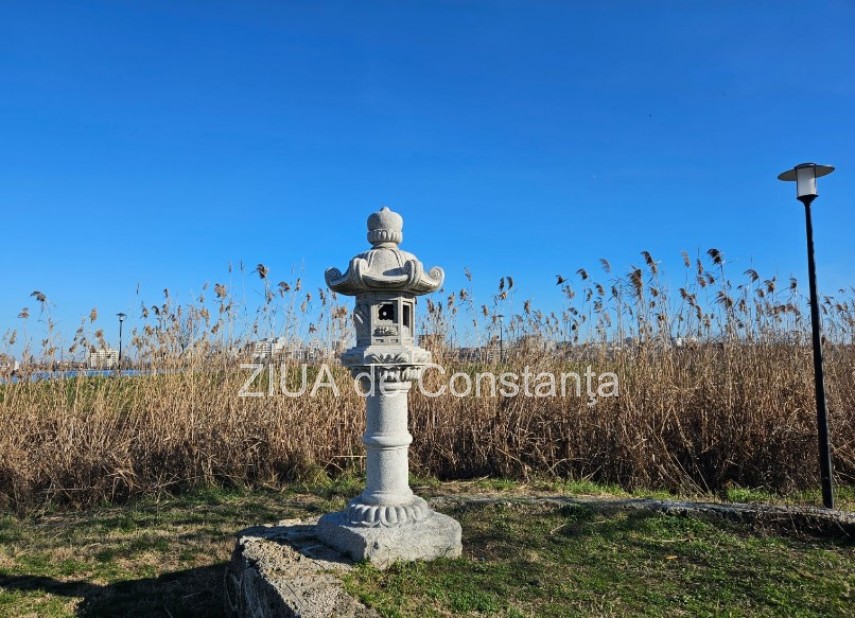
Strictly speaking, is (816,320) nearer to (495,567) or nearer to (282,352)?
(495,567)

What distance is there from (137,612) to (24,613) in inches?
21.2

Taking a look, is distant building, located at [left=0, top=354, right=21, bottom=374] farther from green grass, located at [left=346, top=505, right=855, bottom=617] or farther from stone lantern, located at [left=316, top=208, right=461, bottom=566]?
green grass, located at [left=346, top=505, right=855, bottom=617]

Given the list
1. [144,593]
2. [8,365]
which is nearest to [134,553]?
[144,593]

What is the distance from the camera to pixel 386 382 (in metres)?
3.05

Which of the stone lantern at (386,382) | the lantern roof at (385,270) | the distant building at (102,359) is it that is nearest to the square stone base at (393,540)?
the stone lantern at (386,382)

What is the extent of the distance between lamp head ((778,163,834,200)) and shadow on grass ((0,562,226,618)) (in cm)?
467

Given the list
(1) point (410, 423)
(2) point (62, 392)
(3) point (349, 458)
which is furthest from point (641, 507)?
(2) point (62, 392)

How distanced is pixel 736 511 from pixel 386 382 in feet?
7.86

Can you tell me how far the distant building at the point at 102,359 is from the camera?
600 cm

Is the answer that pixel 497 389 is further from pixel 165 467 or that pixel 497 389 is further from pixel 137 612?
pixel 137 612

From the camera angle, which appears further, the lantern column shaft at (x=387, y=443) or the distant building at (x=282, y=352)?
the distant building at (x=282, y=352)

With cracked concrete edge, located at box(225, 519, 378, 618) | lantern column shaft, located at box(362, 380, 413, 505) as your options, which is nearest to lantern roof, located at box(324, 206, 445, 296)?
lantern column shaft, located at box(362, 380, 413, 505)

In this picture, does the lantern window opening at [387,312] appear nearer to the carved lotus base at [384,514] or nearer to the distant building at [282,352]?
the carved lotus base at [384,514]

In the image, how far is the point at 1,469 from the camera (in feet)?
16.8
